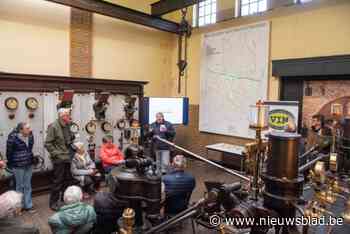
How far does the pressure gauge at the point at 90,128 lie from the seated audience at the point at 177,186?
236 cm

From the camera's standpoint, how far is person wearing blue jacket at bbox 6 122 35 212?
359cm

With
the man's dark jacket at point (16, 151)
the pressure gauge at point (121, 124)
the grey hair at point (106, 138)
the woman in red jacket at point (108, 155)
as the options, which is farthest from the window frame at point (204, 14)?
the man's dark jacket at point (16, 151)

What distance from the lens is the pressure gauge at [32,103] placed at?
4.24 metres

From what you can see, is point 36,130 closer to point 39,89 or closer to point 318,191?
point 39,89

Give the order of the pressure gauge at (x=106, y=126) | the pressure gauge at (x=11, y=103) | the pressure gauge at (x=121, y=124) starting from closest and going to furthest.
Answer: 1. the pressure gauge at (x=11, y=103)
2. the pressure gauge at (x=106, y=126)
3. the pressure gauge at (x=121, y=124)

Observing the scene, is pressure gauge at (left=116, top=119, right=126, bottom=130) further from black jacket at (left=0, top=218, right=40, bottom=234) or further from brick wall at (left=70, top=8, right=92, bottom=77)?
black jacket at (left=0, top=218, right=40, bottom=234)

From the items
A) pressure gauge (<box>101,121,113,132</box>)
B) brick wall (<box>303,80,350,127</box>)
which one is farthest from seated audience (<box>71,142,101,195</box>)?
brick wall (<box>303,80,350,127</box>)

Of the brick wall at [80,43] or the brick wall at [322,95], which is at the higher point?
the brick wall at [80,43]

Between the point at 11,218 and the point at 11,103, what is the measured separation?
256 cm

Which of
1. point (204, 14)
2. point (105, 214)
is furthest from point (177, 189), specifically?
point (204, 14)


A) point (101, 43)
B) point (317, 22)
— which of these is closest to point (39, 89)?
point (101, 43)

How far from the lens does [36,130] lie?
4352mm

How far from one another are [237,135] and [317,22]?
275 centimetres

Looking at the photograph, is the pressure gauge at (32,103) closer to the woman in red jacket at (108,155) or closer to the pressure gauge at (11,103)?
the pressure gauge at (11,103)
